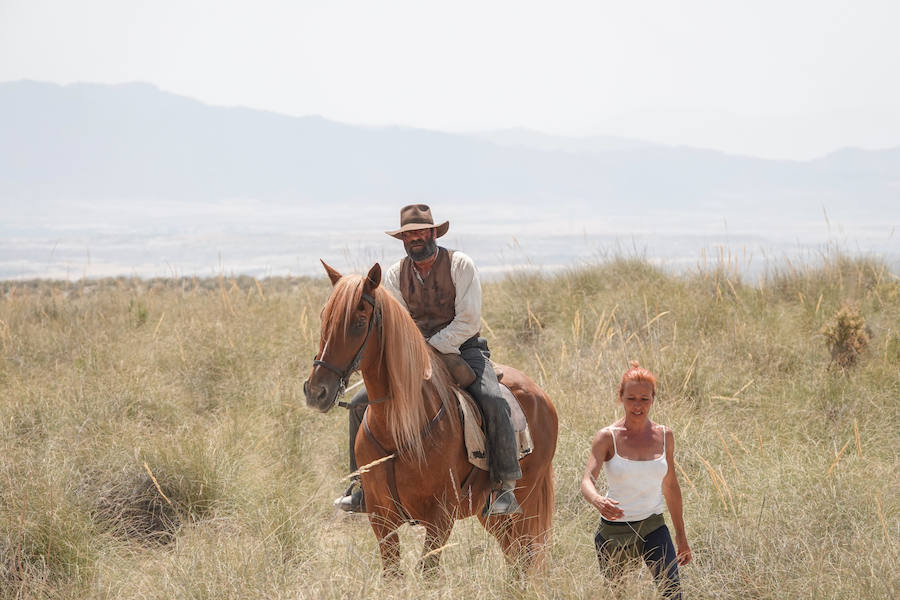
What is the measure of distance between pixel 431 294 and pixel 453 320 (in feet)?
0.70

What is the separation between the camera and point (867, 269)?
1237cm

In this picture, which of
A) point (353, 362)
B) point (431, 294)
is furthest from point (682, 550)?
point (431, 294)

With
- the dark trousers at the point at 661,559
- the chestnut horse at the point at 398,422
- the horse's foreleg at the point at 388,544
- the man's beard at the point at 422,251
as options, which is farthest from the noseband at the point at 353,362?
the dark trousers at the point at 661,559

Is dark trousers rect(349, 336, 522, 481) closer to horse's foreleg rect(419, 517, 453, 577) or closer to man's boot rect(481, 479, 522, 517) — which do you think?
man's boot rect(481, 479, 522, 517)

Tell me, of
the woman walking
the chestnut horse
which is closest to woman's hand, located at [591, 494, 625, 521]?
the woman walking

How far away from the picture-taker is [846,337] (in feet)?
28.4

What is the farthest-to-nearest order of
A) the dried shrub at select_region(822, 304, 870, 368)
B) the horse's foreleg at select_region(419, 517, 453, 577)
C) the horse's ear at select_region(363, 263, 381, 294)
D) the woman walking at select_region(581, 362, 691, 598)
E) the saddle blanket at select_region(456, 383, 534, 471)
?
the dried shrub at select_region(822, 304, 870, 368), the saddle blanket at select_region(456, 383, 534, 471), the horse's foreleg at select_region(419, 517, 453, 577), the horse's ear at select_region(363, 263, 381, 294), the woman walking at select_region(581, 362, 691, 598)

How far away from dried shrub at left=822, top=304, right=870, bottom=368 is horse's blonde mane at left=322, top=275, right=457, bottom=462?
258 inches

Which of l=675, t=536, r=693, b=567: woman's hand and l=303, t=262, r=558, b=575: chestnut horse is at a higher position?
l=303, t=262, r=558, b=575: chestnut horse

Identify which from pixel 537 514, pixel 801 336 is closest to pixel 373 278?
pixel 537 514

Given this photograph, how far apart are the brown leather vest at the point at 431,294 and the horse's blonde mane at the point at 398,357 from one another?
1.45 feet

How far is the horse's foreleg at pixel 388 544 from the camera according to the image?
384cm

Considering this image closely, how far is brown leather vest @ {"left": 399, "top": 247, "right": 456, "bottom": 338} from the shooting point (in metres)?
4.32

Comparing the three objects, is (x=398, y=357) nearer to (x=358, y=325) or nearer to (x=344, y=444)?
(x=358, y=325)
